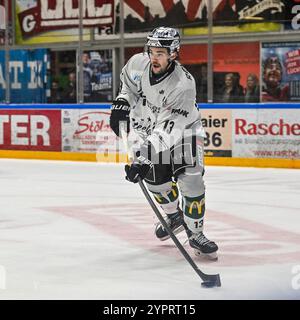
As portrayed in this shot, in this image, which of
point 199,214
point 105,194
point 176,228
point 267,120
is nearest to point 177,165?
point 199,214

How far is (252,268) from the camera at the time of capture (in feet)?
16.6

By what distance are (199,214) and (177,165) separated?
315mm

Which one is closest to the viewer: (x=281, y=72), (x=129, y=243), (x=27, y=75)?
(x=129, y=243)

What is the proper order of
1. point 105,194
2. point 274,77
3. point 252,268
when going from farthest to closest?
point 274,77 < point 105,194 < point 252,268

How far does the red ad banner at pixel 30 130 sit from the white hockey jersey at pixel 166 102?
352 inches

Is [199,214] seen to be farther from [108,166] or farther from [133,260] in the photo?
[108,166]

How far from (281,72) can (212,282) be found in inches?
363

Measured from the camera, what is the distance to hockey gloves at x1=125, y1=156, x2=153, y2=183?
4934 millimetres

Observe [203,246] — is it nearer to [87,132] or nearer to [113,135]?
[113,135]

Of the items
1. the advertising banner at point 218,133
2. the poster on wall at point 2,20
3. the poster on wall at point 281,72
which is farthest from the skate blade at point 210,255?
the poster on wall at point 2,20

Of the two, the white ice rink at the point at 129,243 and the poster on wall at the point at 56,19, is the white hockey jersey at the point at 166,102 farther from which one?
the poster on wall at the point at 56,19

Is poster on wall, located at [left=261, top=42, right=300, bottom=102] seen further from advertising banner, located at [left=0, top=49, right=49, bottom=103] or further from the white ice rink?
advertising banner, located at [left=0, top=49, right=49, bottom=103]

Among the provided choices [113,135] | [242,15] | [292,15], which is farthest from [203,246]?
[242,15]

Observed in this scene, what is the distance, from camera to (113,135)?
13.7 metres
